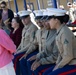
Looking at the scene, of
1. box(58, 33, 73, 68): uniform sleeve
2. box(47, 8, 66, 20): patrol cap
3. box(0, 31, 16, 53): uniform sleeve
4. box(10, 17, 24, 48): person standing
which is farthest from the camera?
box(10, 17, 24, 48): person standing

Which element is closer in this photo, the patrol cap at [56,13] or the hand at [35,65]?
the patrol cap at [56,13]

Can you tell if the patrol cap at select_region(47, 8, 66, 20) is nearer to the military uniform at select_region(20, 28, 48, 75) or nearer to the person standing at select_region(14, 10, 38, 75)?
Result: the military uniform at select_region(20, 28, 48, 75)

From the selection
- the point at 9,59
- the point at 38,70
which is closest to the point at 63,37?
the point at 38,70

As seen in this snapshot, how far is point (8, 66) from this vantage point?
3.81m

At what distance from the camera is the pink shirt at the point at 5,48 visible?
3.61 metres

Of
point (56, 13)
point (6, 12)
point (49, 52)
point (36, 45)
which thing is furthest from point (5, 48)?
point (6, 12)

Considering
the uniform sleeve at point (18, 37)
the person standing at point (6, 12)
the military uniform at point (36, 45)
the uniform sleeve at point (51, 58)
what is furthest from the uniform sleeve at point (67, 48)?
the person standing at point (6, 12)

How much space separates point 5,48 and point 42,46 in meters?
0.57

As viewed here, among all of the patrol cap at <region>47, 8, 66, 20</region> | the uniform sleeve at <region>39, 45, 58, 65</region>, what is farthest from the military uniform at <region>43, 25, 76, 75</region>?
the uniform sleeve at <region>39, 45, 58, 65</region>

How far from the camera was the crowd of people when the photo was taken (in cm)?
306

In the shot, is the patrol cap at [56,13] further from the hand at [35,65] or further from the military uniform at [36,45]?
the hand at [35,65]

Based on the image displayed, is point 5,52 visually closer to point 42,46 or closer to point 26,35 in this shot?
point 42,46

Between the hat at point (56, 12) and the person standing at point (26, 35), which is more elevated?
the hat at point (56, 12)

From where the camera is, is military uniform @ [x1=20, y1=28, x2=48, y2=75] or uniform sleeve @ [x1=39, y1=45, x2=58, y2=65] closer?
uniform sleeve @ [x1=39, y1=45, x2=58, y2=65]
